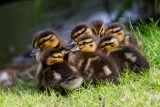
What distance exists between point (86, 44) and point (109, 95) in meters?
0.55

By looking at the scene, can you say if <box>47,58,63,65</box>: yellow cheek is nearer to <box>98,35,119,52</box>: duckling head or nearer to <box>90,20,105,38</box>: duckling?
<box>98,35,119,52</box>: duckling head

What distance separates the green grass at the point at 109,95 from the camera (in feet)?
12.6

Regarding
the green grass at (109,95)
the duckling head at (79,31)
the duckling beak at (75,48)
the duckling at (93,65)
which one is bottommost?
the green grass at (109,95)

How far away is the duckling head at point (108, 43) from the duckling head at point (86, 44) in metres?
0.07

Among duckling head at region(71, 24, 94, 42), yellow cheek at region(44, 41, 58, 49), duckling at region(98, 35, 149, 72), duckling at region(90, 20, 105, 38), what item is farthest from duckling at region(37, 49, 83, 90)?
duckling at region(90, 20, 105, 38)

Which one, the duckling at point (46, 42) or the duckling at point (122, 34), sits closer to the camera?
the duckling at point (46, 42)

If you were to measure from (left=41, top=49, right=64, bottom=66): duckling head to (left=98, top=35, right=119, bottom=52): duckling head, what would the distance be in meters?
0.33

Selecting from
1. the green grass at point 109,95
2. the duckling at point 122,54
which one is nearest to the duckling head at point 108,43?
the duckling at point 122,54

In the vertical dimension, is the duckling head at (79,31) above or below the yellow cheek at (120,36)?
above

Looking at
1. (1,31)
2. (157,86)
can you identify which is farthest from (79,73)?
(1,31)

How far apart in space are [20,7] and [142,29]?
27.5ft

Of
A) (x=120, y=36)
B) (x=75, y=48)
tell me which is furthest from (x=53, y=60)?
(x=120, y=36)

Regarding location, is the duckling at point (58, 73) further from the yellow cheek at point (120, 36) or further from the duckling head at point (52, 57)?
the yellow cheek at point (120, 36)

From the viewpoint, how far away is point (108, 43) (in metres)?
4.54
